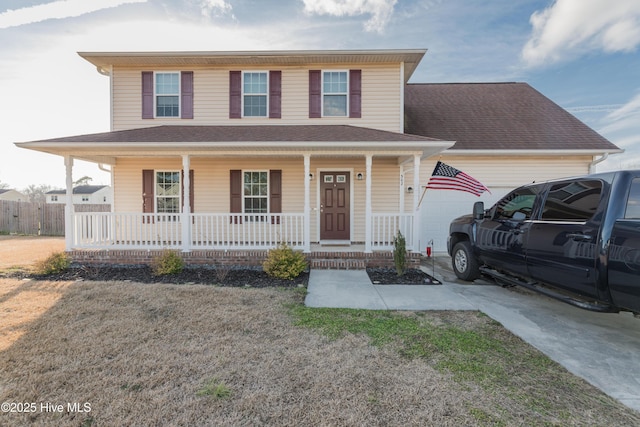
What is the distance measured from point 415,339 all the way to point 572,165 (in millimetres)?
9381

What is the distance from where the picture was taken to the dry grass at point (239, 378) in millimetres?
2232

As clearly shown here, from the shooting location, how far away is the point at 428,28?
35.4 feet

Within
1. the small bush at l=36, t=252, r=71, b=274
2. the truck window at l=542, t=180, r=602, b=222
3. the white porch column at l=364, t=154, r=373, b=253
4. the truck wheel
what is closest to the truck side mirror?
the truck wheel

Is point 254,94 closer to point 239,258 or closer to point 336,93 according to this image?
point 336,93

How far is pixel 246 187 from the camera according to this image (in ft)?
30.5

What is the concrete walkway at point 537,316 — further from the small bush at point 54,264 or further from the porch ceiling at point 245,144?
the small bush at point 54,264

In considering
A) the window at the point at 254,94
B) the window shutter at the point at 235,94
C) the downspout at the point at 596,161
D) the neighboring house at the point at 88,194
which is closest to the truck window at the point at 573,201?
the downspout at the point at 596,161

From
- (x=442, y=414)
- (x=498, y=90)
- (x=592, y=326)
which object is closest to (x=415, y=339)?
(x=442, y=414)

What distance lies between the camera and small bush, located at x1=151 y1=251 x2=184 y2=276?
22.0 feet

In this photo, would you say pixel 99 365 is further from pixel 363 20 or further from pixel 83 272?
pixel 363 20

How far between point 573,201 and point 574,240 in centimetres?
57

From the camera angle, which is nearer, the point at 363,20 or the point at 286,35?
the point at 286,35

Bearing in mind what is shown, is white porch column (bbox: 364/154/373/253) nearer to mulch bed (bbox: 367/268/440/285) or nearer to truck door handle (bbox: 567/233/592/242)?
mulch bed (bbox: 367/268/440/285)

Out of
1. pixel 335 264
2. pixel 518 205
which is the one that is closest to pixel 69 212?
pixel 335 264
